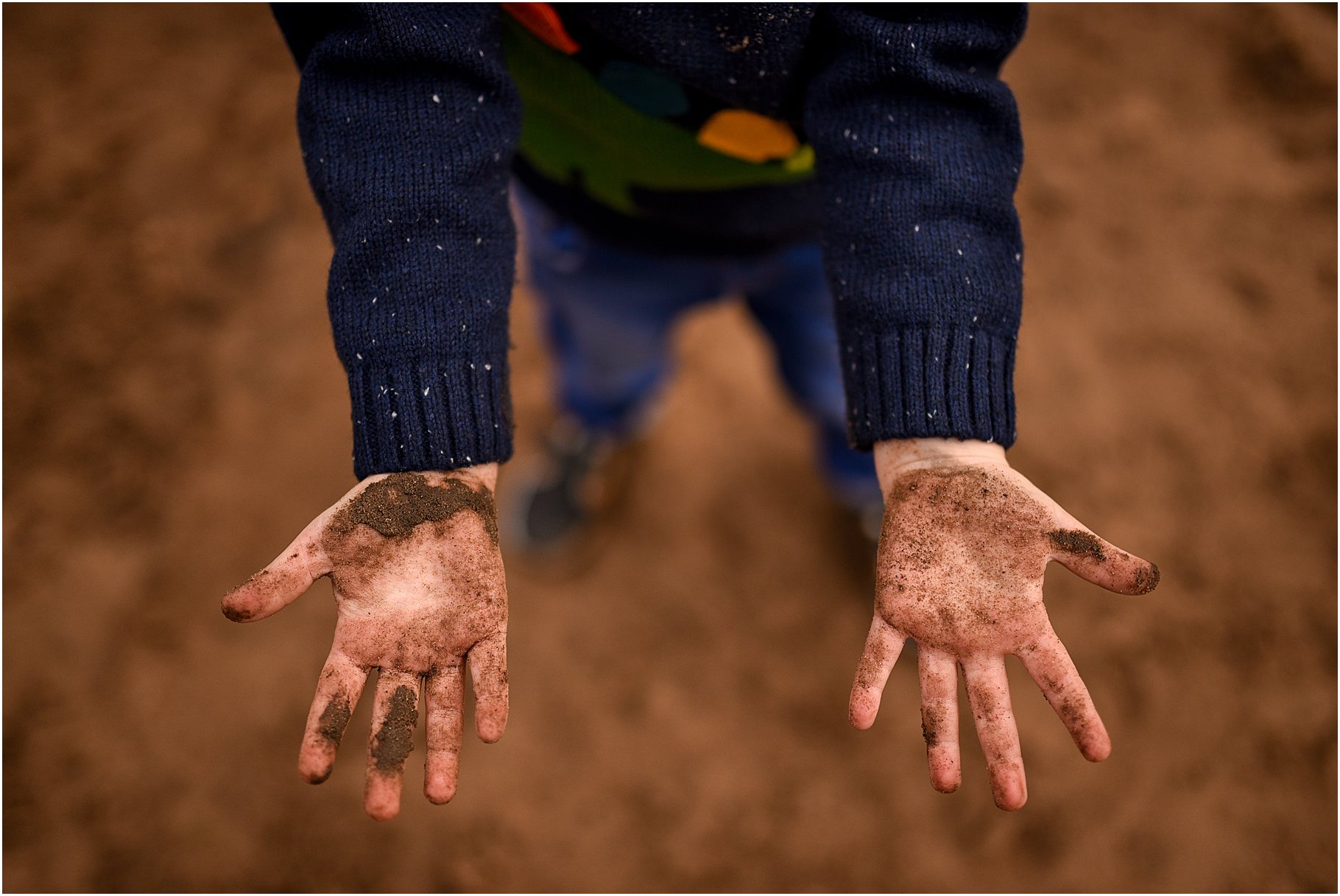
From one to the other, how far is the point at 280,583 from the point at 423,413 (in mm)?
205

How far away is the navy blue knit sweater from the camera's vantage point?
713 mm

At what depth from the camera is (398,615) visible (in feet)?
2.39

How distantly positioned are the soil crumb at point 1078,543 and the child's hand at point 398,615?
52 centimetres

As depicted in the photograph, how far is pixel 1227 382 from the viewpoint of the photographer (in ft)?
6.16

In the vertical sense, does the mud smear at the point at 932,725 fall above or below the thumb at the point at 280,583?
below

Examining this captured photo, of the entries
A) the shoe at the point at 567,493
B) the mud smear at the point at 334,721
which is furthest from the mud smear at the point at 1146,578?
the shoe at the point at 567,493

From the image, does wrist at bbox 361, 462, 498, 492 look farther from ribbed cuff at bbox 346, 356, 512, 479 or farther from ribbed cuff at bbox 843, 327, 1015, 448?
ribbed cuff at bbox 843, 327, 1015, 448

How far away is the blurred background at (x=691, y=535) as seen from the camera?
1.53m

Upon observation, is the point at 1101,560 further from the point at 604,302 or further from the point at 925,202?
the point at 604,302

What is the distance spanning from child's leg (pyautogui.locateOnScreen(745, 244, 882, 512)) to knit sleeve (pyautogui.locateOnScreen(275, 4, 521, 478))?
0.51 m

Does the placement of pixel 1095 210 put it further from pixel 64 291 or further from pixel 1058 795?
pixel 64 291

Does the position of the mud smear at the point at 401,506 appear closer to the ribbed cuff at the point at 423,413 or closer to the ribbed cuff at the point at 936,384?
the ribbed cuff at the point at 423,413

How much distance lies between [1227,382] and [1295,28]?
1.14m

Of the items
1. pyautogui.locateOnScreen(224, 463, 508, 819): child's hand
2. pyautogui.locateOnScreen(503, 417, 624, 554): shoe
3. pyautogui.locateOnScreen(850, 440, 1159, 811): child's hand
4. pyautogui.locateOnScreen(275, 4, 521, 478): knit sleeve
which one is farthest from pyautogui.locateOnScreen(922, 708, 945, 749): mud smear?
pyautogui.locateOnScreen(503, 417, 624, 554): shoe
